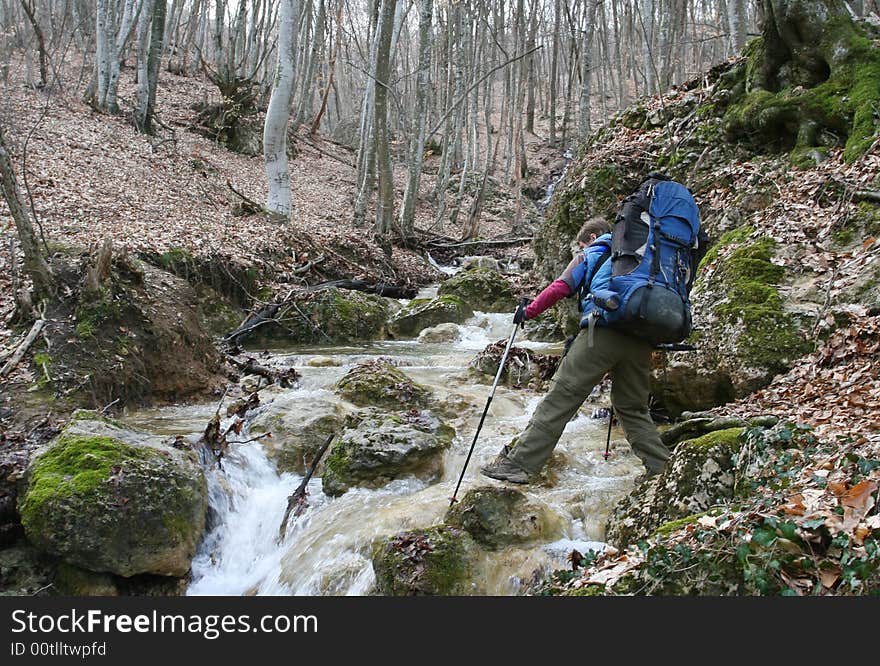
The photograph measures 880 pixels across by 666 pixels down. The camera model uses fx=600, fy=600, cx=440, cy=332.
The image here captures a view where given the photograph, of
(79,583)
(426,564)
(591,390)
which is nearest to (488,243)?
(591,390)

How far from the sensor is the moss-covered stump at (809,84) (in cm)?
739

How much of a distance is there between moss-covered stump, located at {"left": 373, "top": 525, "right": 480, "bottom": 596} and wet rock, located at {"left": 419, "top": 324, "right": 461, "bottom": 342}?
7.55 metres

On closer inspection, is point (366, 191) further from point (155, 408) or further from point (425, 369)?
point (155, 408)

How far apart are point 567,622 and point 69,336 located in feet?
20.8

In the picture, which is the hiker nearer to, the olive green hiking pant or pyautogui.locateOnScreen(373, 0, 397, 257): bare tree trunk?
the olive green hiking pant

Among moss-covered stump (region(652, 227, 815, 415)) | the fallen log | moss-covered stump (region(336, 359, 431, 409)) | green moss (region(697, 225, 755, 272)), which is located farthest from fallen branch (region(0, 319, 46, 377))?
green moss (region(697, 225, 755, 272))

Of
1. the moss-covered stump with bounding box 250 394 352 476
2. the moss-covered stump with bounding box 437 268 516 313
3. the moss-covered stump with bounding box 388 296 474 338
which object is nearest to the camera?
the moss-covered stump with bounding box 250 394 352 476

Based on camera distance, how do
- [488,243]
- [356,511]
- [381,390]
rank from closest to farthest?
[356,511]
[381,390]
[488,243]

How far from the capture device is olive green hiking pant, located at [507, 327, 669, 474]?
4.42 m

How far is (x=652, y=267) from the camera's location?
4.16 meters

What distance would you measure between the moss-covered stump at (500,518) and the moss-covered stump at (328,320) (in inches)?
280

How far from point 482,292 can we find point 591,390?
9.63 m

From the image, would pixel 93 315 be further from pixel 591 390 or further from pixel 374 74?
pixel 374 74

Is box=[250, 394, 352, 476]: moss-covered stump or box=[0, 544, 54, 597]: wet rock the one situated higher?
box=[250, 394, 352, 476]: moss-covered stump
